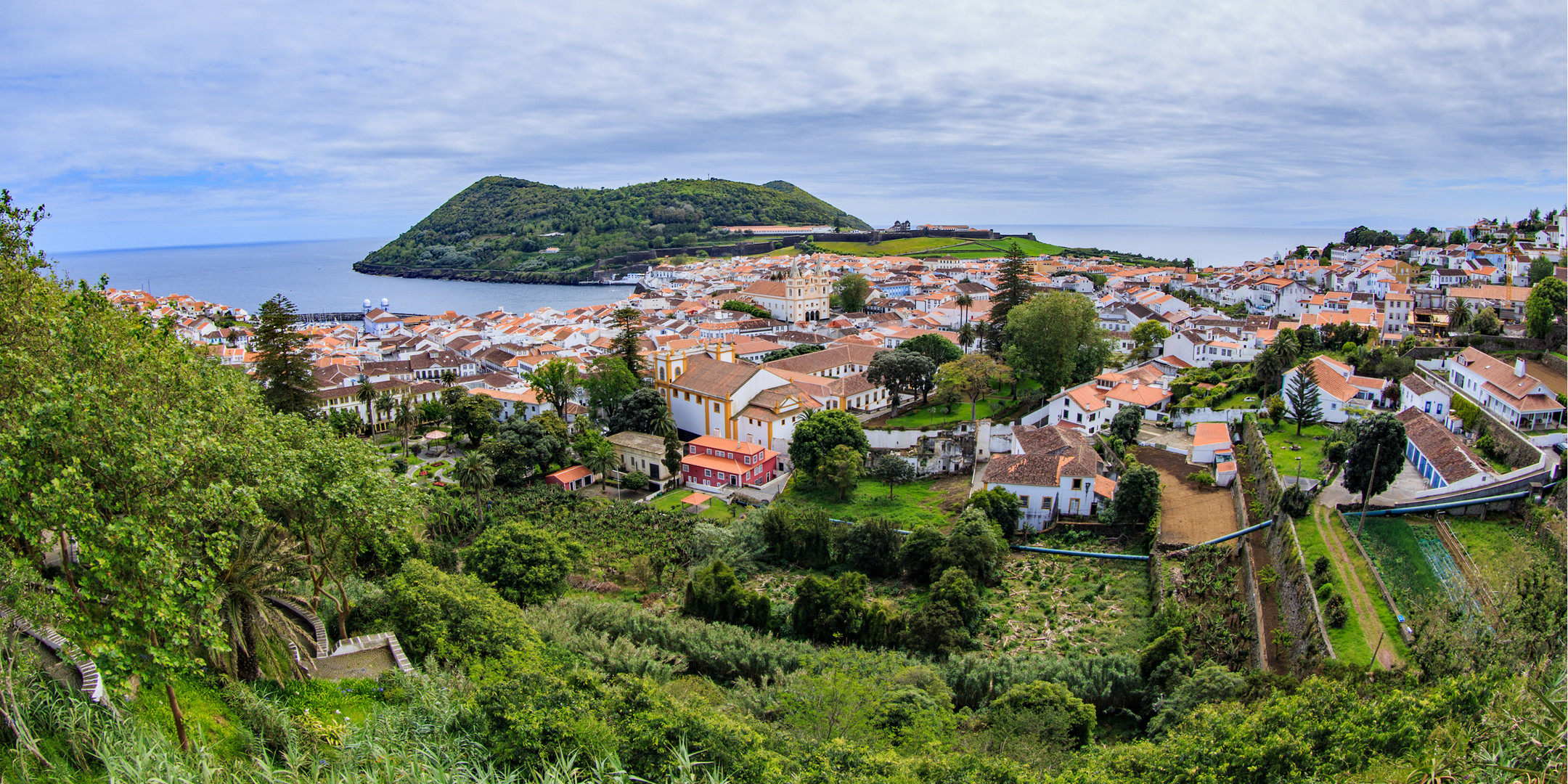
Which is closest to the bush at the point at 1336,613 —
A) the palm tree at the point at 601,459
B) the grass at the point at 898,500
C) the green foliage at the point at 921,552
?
the green foliage at the point at 921,552

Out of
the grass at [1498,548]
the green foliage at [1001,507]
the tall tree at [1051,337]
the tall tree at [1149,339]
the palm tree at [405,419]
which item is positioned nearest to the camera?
the grass at [1498,548]

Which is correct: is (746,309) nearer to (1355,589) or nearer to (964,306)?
(964,306)

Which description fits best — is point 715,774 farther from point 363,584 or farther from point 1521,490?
point 1521,490

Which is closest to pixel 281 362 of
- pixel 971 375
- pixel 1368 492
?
pixel 971 375

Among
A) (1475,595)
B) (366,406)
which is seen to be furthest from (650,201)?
(1475,595)

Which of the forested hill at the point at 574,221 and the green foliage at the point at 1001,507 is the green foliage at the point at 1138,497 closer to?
the green foliage at the point at 1001,507
